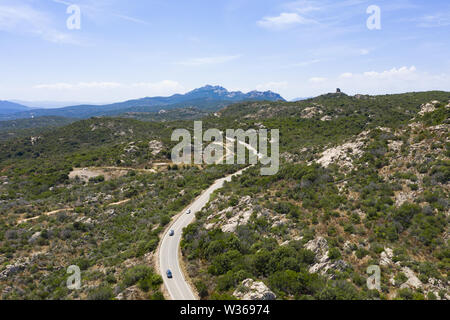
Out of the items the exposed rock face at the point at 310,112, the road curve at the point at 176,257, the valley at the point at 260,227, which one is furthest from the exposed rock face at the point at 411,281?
the exposed rock face at the point at 310,112

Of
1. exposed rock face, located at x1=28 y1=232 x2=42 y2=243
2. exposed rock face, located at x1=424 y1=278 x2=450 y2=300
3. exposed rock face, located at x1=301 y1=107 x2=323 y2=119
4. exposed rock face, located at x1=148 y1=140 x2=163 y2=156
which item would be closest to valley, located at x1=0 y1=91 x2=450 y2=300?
exposed rock face, located at x1=424 y1=278 x2=450 y2=300

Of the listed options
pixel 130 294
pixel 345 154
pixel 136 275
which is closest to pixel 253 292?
pixel 130 294

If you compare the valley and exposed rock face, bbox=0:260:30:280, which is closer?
the valley

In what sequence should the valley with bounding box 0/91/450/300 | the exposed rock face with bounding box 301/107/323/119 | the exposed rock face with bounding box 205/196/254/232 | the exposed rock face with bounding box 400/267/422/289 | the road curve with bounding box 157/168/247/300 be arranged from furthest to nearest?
the exposed rock face with bounding box 301/107/323/119 < the exposed rock face with bounding box 205/196/254/232 < the road curve with bounding box 157/168/247/300 < the valley with bounding box 0/91/450/300 < the exposed rock face with bounding box 400/267/422/289

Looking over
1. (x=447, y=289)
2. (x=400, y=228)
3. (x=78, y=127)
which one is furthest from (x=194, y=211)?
(x=78, y=127)

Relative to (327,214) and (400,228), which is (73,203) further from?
(400,228)

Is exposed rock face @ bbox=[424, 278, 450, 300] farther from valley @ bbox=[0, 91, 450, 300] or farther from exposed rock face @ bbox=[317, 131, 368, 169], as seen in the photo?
exposed rock face @ bbox=[317, 131, 368, 169]

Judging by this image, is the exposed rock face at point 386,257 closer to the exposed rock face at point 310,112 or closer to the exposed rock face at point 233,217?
the exposed rock face at point 233,217
